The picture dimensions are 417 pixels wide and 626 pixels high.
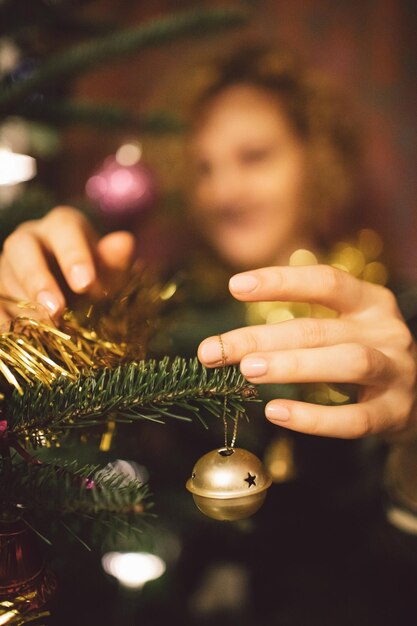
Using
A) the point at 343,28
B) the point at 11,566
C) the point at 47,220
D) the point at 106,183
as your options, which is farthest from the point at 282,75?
the point at 11,566

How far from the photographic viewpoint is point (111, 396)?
0.27 meters

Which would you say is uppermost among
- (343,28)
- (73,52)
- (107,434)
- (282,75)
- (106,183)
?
(343,28)

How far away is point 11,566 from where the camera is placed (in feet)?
0.84

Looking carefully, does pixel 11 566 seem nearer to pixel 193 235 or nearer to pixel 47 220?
pixel 47 220

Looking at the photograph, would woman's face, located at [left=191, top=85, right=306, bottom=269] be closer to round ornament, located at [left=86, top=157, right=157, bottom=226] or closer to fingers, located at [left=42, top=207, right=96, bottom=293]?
round ornament, located at [left=86, top=157, right=157, bottom=226]

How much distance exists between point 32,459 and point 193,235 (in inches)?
54.5

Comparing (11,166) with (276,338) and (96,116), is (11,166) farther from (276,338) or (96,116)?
(276,338)

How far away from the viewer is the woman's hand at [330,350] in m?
0.29

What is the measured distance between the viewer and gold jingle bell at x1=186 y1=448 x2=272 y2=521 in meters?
0.26

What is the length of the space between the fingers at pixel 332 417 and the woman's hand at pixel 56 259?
0.51 ft

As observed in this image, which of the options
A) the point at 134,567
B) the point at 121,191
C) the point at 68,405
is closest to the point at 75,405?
the point at 68,405

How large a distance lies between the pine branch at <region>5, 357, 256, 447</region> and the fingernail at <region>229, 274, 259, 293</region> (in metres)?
0.05

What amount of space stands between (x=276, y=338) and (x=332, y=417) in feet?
0.19

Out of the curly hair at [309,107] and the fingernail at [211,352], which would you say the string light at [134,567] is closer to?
the fingernail at [211,352]
